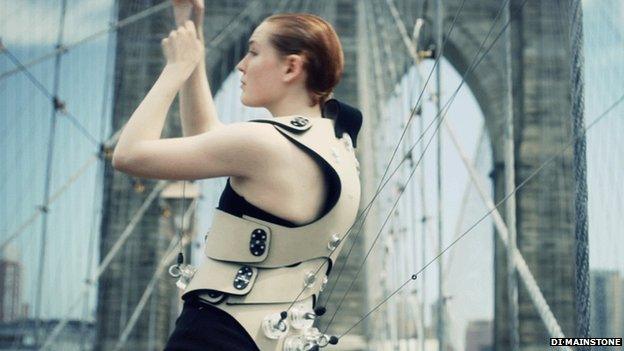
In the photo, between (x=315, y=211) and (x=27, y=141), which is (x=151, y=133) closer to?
(x=315, y=211)

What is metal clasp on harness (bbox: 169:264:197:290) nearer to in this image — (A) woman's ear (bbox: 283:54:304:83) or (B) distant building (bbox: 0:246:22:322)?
(A) woman's ear (bbox: 283:54:304:83)

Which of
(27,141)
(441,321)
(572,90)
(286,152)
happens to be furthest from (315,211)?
(27,141)

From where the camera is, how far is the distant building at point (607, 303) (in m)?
3.96

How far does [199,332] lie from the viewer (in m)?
1.80

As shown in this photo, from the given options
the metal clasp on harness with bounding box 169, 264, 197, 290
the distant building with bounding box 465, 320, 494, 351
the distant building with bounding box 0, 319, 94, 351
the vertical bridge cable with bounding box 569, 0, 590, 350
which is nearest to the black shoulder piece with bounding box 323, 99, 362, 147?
the metal clasp on harness with bounding box 169, 264, 197, 290

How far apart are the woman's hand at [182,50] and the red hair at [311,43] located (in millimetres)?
118

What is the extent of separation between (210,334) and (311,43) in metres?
0.45

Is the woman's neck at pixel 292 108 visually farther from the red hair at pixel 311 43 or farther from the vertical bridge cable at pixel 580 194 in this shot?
the vertical bridge cable at pixel 580 194

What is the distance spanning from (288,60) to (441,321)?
19.2ft

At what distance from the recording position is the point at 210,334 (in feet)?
5.89

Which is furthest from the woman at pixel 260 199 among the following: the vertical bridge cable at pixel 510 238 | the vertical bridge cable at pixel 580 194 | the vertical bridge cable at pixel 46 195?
the vertical bridge cable at pixel 46 195

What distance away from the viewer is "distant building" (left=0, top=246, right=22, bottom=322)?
895cm

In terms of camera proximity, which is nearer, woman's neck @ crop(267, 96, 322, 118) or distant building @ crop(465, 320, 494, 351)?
woman's neck @ crop(267, 96, 322, 118)

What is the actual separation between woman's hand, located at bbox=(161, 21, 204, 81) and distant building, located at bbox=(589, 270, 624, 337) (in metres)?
Result: 2.11
